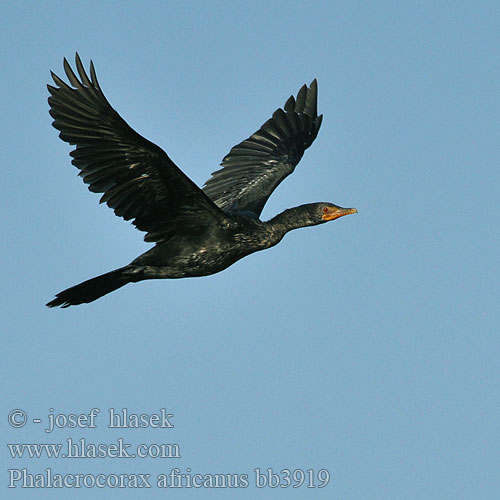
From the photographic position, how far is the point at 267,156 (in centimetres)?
1237

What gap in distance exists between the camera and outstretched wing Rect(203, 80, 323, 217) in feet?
38.3

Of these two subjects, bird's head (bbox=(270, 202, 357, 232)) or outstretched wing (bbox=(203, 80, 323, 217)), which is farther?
outstretched wing (bbox=(203, 80, 323, 217))

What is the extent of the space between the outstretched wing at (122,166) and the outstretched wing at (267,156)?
1959 millimetres

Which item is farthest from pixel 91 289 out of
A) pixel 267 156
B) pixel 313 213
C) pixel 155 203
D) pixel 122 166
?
pixel 267 156

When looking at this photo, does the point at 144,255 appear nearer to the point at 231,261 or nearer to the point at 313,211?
the point at 231,261

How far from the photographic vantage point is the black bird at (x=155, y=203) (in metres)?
8.55

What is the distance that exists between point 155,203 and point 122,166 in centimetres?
61

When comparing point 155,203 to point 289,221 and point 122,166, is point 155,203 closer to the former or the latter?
point 122,166

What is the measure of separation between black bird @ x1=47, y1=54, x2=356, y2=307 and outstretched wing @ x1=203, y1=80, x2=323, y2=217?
3cm

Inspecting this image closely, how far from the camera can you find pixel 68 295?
30.8 feet

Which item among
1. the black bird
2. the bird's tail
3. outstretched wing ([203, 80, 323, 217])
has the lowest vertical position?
the bird's tail

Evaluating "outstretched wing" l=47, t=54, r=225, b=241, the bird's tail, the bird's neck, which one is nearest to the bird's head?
the bird's neck

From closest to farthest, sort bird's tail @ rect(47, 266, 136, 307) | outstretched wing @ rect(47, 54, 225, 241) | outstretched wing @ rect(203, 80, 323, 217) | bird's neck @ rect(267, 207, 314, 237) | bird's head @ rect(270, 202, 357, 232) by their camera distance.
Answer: outstretched wing @ rect(47, 54, 225, 241) < bird's tail @ rect(47, 266, 136, 307) < bird's neck @ rect(267, 207, 314, 237) < bird's head @ rect(270, 202, 357, 232) < outstretched wing @ rect(203, 80, 323, 217)

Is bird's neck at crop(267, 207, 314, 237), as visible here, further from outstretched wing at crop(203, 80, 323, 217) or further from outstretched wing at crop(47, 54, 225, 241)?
outstretched wing at crop(203, 80, 323, 217)
